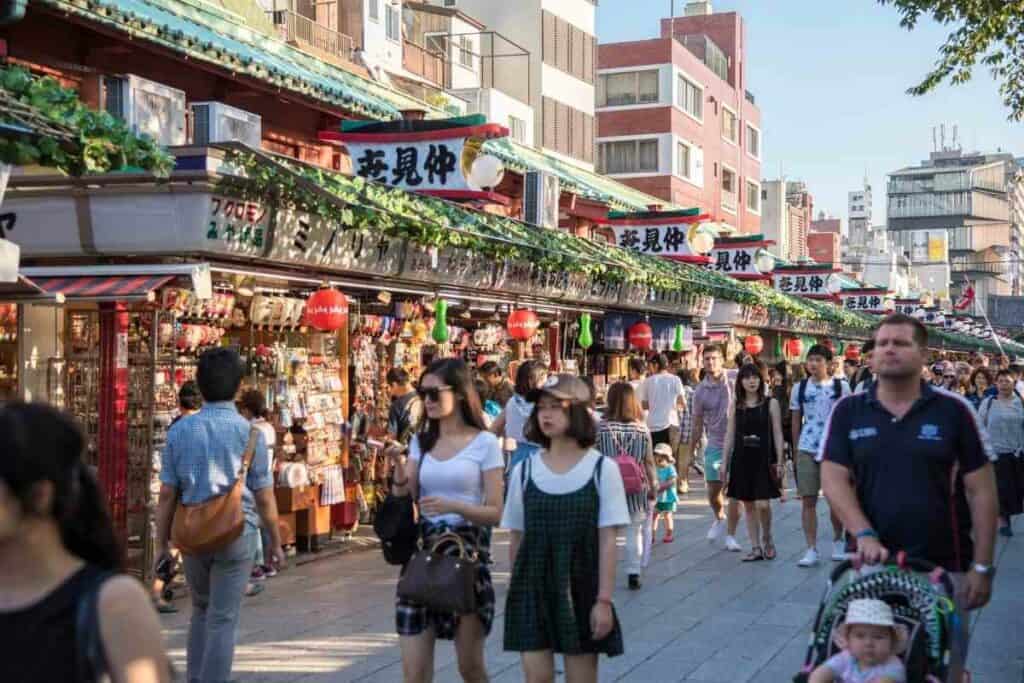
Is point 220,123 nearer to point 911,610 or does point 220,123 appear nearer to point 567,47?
point 911,610

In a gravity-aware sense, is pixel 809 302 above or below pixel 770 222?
below

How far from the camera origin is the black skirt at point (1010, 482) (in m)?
14.7

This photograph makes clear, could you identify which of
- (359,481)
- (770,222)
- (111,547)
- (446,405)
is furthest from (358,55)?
(770,222)

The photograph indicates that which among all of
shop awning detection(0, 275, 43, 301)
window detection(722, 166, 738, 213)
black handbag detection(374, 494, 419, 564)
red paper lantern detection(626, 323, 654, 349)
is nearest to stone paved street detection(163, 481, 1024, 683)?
black handbag detection(374, 494, 419, 564)

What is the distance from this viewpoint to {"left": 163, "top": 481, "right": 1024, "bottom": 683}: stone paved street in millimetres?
8188

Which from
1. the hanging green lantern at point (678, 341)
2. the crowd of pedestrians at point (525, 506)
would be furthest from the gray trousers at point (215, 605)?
the hanging green lantern at point (678, 341)

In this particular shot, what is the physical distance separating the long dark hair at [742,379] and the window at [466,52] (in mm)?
19978

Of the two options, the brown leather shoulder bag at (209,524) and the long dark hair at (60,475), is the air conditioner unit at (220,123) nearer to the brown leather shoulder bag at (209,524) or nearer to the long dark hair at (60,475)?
the brown leather shoulder bag at (209,524)

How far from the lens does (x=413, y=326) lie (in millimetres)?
15367

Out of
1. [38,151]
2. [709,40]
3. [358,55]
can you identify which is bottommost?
[38,151]

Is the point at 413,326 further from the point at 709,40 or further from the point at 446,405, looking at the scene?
the point at 709,40

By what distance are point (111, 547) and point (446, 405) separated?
11.0 ft

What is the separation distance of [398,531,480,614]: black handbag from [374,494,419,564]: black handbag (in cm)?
32

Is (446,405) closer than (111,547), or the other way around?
(111,547)
